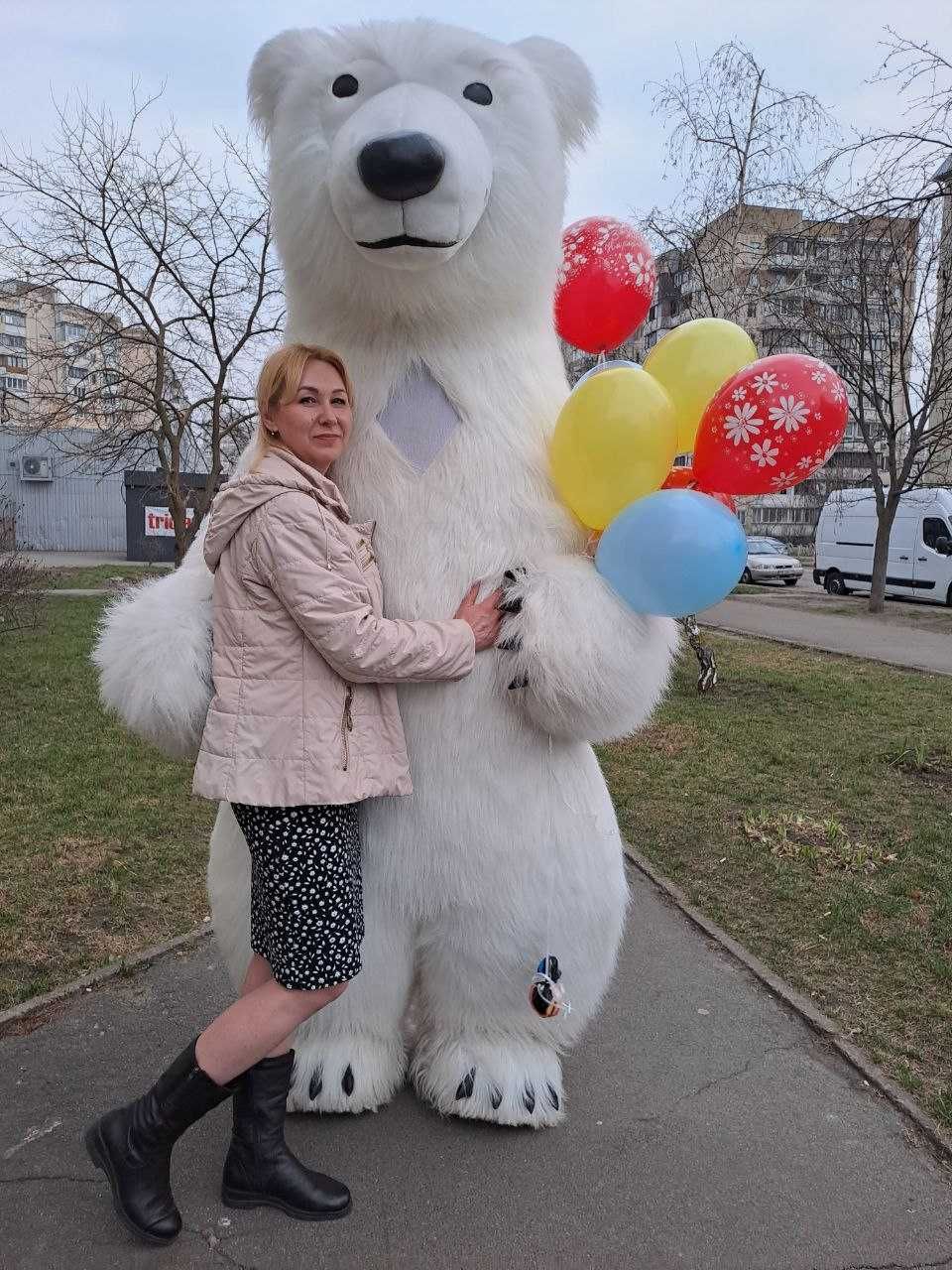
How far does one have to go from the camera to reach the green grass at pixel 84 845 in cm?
331

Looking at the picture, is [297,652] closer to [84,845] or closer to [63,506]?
[84,845]

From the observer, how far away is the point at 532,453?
2.04 meters

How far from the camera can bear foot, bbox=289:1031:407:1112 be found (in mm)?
2223

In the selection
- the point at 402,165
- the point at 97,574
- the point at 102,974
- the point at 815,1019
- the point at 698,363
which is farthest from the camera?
the point at 97,574

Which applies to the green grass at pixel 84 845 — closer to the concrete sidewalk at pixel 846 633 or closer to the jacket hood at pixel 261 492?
the jacket hood at pixel 261 492

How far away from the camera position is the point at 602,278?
255 centimetres

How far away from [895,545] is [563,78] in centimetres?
1658

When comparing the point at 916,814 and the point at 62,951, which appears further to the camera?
the point at 916,814

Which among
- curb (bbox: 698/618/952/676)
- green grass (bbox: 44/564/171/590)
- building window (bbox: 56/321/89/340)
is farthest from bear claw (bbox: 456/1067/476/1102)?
green grass (bbox: 44/564/171/590)

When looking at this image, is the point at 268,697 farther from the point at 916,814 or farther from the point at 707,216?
the point at 707,216

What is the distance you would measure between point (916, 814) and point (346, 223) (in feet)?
14.3

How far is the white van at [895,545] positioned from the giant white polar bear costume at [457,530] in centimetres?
1573

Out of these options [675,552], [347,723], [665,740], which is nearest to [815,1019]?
[675,552]

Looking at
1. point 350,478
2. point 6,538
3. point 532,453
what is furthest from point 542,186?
point 6,538
